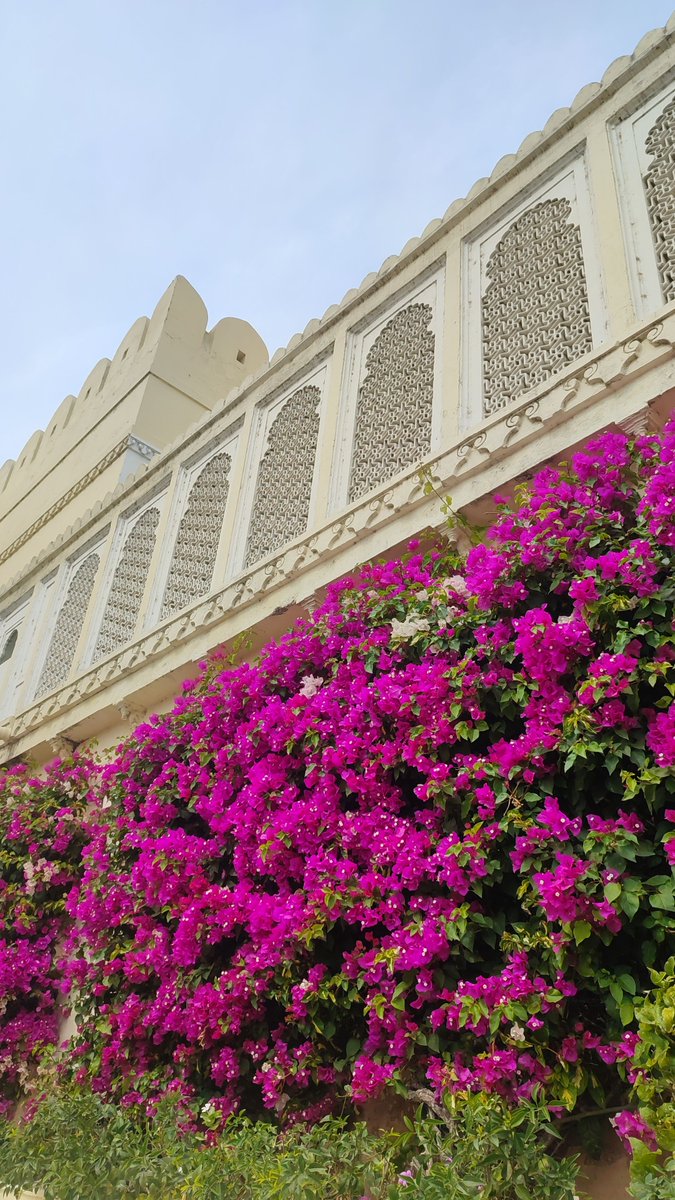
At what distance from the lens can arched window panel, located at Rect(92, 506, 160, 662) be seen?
7.07 metres

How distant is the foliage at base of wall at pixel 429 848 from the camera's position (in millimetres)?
2514

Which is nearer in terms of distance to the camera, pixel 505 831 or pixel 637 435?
pixel 505 831

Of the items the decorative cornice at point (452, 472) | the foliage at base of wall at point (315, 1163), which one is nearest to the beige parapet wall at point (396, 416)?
the decorative cornice at point (452, 472)

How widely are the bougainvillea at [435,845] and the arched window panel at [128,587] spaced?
2809 mm

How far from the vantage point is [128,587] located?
738 cm

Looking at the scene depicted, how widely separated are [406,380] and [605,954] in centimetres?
361

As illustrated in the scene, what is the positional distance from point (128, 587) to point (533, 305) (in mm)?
4127

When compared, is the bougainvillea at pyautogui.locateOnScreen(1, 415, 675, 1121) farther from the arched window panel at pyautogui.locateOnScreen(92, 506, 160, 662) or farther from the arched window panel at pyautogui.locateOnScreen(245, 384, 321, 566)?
the arched window panel at pyautogui.locateOnScreen(92, 506, 160, 662)

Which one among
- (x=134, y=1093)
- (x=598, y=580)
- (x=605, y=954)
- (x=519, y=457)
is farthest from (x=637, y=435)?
(x=134, y=1093)

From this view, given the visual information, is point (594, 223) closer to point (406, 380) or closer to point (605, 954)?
point (406, 380)

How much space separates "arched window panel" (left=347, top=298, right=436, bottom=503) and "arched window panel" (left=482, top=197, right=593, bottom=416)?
434 mm

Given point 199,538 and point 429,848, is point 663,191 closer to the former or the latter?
point 429,848

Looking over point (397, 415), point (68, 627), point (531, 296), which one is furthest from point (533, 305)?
point (68, 627)

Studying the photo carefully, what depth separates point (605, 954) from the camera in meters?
2.56
